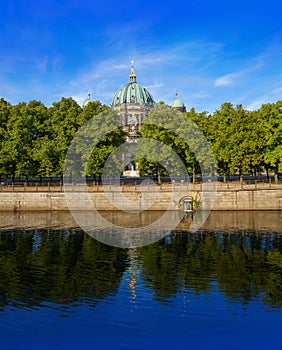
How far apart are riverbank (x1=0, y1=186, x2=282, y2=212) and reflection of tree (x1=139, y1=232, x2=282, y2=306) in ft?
64.5

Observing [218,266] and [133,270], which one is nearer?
[133,270]

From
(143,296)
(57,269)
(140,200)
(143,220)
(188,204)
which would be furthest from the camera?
(140,200)

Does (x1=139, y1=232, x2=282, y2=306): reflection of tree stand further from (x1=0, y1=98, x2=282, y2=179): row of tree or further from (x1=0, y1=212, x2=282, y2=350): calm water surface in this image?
(x1=0, y1=98, x2=282, y2=179): row of tree

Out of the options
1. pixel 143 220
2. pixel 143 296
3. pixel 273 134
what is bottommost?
pixel 143 296

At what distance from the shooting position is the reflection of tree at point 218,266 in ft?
80.3

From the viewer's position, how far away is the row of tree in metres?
67.8

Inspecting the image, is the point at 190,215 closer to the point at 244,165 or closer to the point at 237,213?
the point at 237,213

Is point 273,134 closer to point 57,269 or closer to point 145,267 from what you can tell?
point 145,267

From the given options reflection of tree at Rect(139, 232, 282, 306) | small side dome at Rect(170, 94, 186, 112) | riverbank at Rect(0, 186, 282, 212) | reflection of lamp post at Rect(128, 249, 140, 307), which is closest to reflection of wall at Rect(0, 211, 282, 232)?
riverbank at Rect(0, 186, 282, 212)

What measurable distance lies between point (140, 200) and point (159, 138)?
14138 mm

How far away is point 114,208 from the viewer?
212ft

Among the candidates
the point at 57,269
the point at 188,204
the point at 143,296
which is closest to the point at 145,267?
the point at 143,296

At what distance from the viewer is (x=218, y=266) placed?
30.0 meters

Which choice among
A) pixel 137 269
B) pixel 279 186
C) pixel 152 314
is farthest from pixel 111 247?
pixel 279 186
